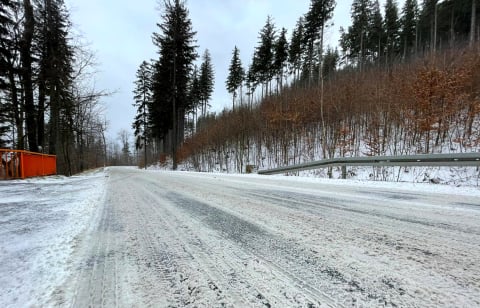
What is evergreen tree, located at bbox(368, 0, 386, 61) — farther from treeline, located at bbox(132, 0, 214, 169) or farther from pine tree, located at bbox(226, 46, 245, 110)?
treeline, located at bbox(132, 0, 214, 169)

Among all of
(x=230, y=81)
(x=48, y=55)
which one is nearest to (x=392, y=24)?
(x=230, y=81)

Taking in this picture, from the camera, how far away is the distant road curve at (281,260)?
1.06 m

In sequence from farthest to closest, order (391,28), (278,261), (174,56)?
(391,28), (174,56), (278,261)

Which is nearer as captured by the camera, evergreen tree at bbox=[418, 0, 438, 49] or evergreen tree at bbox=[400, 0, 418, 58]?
evergreen tree at bbox=[418, 0, 438, 49]

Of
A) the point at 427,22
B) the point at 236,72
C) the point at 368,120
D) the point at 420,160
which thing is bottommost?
the point at 420,160

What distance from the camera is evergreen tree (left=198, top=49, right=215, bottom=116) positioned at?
42938 millimetres

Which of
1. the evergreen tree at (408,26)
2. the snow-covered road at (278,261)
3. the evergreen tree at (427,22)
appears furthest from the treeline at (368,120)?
the evergreen tree at (408,26)

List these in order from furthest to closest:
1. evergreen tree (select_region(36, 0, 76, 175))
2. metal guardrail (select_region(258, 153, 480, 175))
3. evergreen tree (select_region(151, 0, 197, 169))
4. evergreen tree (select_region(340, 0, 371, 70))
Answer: evergreen tree (select_region(340, 0, 371, 70)) < evergreen tree (select_region(151, 0, 197, 169)) < evergreen tree (select_region(36, 0, 76, 175)) < metal guardrail (select_region(258, 153, 480, 175))

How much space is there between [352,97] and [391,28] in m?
32.3

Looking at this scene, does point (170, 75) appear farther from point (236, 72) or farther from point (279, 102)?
point (236, 72)

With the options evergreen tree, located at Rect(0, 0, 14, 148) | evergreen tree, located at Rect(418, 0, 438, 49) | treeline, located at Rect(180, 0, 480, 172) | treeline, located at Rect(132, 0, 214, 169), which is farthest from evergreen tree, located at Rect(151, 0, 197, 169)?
evergreen tree, located at Rect(418, 0, 438, 49)

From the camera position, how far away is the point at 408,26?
3694 cm

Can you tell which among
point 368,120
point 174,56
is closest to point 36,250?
point 368,120

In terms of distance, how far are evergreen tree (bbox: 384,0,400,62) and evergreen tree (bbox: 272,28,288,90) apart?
1717 cm
